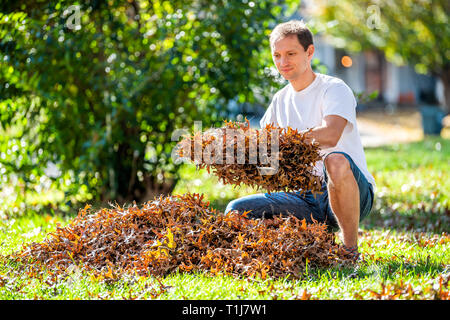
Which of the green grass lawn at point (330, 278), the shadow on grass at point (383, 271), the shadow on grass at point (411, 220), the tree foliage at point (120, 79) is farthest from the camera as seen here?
the tree foliage at point (120, 79)

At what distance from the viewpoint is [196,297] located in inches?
111

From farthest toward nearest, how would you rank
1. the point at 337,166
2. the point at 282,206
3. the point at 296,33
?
the point at 282,206 < the point at 296,33 < the point at 337,166

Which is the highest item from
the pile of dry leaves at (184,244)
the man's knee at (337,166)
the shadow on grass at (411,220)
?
the man's knee at (337,166)

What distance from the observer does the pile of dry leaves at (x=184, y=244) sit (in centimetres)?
325

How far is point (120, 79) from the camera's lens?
18.1 ft

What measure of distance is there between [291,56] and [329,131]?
62cm

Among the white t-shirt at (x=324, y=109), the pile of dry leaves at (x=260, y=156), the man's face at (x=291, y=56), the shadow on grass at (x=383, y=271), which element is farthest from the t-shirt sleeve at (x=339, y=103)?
the shadow on grass at (x=383, y=271)

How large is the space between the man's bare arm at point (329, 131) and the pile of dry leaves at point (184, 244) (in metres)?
0.53

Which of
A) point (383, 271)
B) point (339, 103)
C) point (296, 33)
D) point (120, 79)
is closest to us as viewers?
point (383, 271)

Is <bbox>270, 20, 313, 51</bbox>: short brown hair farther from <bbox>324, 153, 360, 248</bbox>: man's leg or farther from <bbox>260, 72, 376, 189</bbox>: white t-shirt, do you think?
<bbox>324, 153, 360, 248</bbox>: man's leg

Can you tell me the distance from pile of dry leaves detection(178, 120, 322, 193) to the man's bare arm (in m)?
0.14

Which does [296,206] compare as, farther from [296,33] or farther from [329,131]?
[296,33]

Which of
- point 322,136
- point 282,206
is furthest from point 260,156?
point 282,206

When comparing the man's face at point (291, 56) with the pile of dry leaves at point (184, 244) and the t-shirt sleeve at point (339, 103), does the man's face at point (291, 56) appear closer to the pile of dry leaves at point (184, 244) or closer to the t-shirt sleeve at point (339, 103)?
the t-shirt sleeve at point (339, 103)
